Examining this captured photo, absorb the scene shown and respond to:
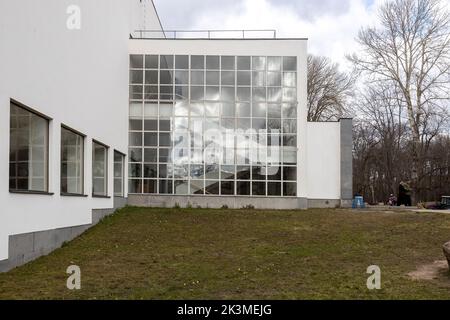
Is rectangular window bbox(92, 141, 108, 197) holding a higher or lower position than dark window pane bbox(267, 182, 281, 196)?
higher

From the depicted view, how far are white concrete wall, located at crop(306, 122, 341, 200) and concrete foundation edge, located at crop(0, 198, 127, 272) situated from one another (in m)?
15.9

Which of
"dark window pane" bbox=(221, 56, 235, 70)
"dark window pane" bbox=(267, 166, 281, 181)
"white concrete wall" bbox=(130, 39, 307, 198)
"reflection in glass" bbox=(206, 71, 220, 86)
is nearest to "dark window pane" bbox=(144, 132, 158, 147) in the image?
"reflection in glass" bbox=(206, 71, 220, 86)

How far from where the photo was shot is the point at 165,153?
28.2 meters

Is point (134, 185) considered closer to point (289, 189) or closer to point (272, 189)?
point (272, 189)

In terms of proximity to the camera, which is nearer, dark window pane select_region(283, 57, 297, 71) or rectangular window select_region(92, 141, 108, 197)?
rectangular window select_region(92, 141, 108, 197)

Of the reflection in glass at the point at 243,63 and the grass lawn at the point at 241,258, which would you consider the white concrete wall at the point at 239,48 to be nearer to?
the reflection in glass at the point at 243,63

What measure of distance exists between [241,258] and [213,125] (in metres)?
15.3

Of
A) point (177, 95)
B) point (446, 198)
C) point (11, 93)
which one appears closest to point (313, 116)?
point (446, 198)

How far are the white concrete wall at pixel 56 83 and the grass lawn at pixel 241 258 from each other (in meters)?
1.25

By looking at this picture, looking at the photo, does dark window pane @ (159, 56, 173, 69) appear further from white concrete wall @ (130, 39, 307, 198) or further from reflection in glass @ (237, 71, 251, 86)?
reflection in glass @ (237, 71, 251, 86)

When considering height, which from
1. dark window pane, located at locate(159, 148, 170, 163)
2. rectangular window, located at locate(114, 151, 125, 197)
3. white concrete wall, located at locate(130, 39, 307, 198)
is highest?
white concrete wall, located at locate(130, 39, 307, 198)

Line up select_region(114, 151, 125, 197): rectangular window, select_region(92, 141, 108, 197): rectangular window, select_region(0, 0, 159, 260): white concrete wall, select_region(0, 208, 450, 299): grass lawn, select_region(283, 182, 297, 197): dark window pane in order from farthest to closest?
select_region(283, 182, 297, 197): dark window pane → select_region(114, 151, 125, 197): rectangular window → select_region(92, 141, 108, 197): rectangular window → select_region(0, 0, 159, 260): white concrete wall → select_region(0, 208, 450, 299): grass lawn

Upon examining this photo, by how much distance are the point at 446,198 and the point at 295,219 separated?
26155 millimetres

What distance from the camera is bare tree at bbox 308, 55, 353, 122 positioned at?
48812 millimetres
